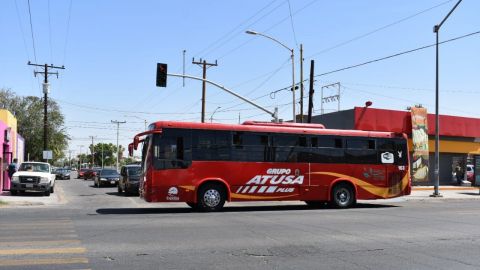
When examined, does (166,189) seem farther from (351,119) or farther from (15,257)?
(351,119)

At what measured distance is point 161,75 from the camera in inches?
1067

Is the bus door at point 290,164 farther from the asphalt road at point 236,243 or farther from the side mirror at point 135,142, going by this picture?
the side mirror at point 135,142

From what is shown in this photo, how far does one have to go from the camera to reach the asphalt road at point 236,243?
8148 millimetres

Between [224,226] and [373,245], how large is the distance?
163 inches

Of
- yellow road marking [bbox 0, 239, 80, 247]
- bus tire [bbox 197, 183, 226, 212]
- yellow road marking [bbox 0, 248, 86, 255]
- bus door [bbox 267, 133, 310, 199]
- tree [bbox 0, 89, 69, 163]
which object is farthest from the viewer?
tree [bbox 0, 89, 69, 163]

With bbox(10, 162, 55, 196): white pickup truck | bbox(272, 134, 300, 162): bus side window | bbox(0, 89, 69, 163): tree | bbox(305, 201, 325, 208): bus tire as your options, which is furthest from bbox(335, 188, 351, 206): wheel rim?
bbox(0, 89, 69, 163): tree

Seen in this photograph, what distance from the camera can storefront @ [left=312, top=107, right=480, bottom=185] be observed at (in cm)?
3203

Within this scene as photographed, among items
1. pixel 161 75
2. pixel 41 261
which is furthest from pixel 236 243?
pixel 161 75

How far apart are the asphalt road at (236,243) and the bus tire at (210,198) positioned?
3.16 m

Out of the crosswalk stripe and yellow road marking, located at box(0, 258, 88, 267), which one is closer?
yellow road marking, located at box(0, 258, 88, 267)

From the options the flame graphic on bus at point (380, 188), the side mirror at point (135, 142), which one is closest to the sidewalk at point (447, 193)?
the flame graphic on bus at point (380, 188)

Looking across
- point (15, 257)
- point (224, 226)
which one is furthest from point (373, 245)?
point (15, 257)

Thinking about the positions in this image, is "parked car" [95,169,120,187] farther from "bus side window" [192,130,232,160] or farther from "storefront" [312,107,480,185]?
"bus side window" [192,130,232,160]

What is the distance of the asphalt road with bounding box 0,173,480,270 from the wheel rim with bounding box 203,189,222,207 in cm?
324
